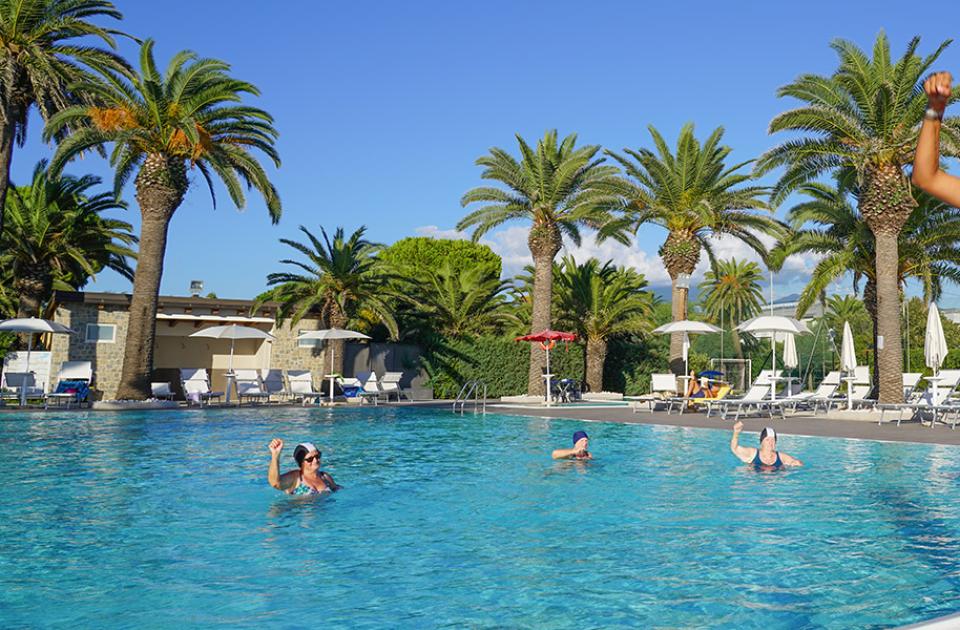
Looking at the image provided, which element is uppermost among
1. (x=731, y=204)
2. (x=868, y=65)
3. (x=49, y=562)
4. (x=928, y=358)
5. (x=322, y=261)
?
(x=868, y=65)

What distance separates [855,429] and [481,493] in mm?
10179

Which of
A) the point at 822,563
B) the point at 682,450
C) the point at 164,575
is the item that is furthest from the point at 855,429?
the point at 164,575

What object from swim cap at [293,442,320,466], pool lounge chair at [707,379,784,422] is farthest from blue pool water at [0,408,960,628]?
pool lounge chair at [707,379,784,422]

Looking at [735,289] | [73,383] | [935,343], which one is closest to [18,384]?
[73,383]

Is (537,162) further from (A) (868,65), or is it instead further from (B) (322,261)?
(A) (868,65)

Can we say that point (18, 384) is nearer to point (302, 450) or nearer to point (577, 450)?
point (302, 450)

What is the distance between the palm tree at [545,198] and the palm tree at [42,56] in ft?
42.5

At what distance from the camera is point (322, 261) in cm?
2798

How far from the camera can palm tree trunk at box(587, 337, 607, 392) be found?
107ft

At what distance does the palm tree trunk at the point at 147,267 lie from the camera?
2275 cm

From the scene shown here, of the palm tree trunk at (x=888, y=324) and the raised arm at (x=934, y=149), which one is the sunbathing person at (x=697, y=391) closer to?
the palm tree trunk at (x=888, y=324)

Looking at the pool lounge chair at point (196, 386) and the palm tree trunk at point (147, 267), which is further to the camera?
the pool lounge chair at point (196, 386)

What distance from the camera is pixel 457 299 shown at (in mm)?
32281

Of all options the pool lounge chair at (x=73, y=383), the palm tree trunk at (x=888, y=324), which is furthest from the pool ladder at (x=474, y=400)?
the palm tree trunk at (x=888, y=324)
